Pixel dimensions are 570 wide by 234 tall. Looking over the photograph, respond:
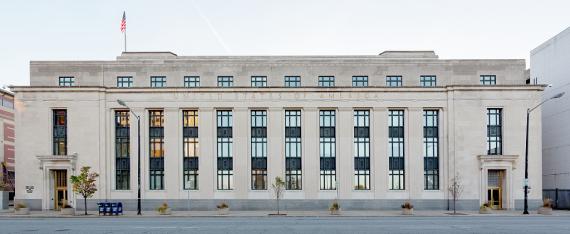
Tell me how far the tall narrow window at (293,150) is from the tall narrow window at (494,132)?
1864 cm

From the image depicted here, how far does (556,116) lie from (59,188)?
51.2m

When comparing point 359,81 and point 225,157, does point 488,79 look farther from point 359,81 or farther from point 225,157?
point 225,157

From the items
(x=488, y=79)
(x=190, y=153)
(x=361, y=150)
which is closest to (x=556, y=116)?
(x=488, y=79)

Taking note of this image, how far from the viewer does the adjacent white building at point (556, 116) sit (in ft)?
156

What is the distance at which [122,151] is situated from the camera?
155 feet

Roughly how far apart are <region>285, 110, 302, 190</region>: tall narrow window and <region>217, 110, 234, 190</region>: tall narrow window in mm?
5565

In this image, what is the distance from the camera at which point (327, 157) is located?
1866 inches

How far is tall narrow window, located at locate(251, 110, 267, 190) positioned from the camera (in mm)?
47375

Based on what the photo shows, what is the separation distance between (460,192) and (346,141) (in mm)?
11833

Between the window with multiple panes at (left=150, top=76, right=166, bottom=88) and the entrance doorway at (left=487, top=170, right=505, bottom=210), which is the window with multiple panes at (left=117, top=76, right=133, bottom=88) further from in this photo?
the entrance doorway at (left=487, top=170, right=505, bottom=210)

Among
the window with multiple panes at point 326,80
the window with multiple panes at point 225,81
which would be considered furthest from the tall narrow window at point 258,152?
the window with multiple panes at point 326,80

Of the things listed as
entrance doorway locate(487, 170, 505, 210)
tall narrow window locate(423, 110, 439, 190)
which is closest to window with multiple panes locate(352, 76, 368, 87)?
→ tall narrow window locate(423, 110, 439, 190)

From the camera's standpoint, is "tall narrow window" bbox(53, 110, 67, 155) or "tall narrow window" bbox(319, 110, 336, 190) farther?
"tall narrow window" bbox(319, 110, 336, 190)

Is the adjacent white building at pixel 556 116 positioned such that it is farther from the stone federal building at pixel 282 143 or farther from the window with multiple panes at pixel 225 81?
the window with multiple panes at pixel 225 81
